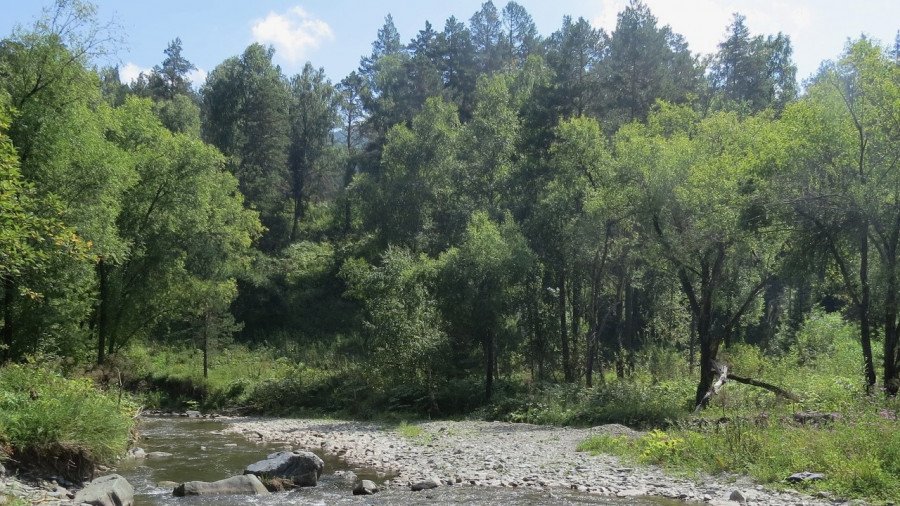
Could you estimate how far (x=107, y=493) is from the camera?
11.7 m

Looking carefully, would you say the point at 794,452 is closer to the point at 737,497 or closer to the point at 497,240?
the point at 737,497

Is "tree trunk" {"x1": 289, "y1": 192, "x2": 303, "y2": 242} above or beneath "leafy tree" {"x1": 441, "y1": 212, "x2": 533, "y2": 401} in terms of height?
above

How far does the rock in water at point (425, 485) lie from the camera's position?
14.7 metres

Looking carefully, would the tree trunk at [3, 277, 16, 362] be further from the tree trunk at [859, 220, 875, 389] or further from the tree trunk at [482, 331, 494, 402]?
the tree trunk at [859, 220, 875, 389]

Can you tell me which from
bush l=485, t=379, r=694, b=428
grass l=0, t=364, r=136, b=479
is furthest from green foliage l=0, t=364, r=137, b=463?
bush l=485, t=379, r=694, b=428

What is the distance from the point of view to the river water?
13312 mm

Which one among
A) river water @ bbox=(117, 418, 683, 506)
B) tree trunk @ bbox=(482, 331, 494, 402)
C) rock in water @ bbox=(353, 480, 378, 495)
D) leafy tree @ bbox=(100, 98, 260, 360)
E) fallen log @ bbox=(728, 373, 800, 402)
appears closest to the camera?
river water @ bbox=(117, 418, 683, 506)

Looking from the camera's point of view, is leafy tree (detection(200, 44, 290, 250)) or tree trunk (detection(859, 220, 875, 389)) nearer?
tree trunk (detection(859, 220, 875, 389))

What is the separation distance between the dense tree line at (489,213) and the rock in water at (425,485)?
27.7 ft

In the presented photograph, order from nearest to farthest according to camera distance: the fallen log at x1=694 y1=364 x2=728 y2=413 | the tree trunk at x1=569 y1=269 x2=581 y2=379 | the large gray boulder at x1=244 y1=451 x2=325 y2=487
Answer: the large gray boulder at x1=244 y1=451 x2=325 y2=487
the fallen log at x1=694 y1=364 x2=728 y2=413
the tree trunk at x1=569 y1=269 x2=581 y2=379

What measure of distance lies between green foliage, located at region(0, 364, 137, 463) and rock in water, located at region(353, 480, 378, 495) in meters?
5.12

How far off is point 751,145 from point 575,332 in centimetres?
1282

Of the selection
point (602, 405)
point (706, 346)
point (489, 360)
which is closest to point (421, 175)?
point (489, 360)

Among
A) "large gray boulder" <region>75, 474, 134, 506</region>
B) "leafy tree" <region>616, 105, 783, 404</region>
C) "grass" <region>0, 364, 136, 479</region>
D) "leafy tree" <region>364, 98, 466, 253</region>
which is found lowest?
"large gray boulder" <region>75, 474, 134, 506</region>
